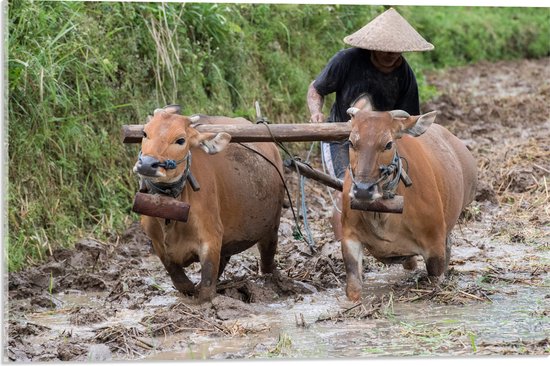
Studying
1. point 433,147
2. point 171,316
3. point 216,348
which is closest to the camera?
point 216,348

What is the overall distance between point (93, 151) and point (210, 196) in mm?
2372

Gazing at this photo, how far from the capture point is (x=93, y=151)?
29.4 feet

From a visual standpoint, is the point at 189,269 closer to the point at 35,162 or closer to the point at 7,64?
the point at 35,162

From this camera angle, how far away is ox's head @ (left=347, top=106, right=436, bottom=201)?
6383 millimetres

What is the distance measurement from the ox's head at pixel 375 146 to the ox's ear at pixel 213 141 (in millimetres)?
743

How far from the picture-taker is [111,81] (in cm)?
938

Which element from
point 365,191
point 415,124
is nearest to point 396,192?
point 415,124

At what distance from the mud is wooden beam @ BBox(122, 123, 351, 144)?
1.00m

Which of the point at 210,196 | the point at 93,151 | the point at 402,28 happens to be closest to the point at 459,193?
the point at 402,28

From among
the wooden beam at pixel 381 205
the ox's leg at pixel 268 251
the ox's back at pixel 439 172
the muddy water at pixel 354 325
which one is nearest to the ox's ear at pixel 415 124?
the ox's back at pixel 439 172

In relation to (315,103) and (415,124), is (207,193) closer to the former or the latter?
(315,103)

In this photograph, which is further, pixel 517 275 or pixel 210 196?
pixel 517 275

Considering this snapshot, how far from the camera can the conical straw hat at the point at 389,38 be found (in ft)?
23.5

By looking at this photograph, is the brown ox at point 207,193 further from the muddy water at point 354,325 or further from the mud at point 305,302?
the muddy water at point 354,325
